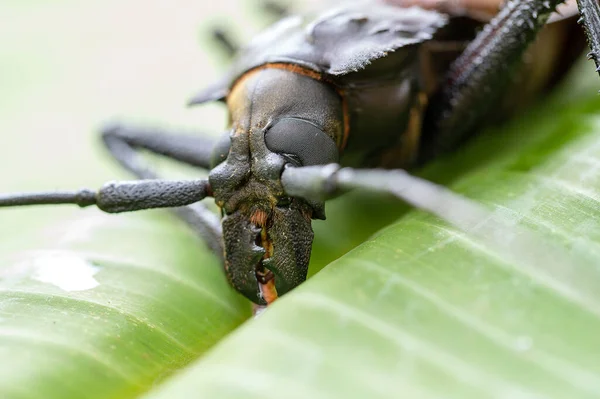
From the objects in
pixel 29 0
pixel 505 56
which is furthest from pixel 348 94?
pixel 29 0

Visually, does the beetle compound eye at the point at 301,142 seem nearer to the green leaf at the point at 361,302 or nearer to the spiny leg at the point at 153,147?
the green leaf at the point at 361,302

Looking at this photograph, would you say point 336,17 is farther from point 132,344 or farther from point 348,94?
point 132,344

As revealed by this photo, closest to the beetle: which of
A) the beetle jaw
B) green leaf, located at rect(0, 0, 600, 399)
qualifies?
the beetle jaw

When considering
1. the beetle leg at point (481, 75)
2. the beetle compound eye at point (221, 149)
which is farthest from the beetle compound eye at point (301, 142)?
the beetle leg at point (481, 75)

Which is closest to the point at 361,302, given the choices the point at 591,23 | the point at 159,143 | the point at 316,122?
the point at 316,122

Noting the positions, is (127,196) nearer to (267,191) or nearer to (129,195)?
(129,195)

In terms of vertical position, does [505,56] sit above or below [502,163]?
above

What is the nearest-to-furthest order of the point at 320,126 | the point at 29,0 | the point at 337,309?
the point at 337,309 → the point at 320,126 → the point at 29,0
